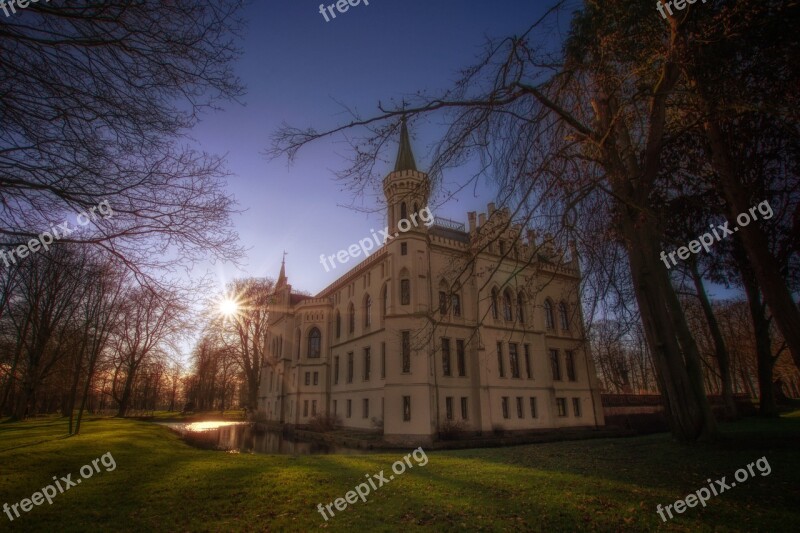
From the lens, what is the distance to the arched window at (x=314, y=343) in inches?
1444

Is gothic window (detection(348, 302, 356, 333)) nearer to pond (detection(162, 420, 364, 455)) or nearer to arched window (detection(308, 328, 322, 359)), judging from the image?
arched window (detection(308, 328, 322, 359))

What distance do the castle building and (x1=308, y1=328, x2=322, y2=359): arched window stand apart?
206 millimetres

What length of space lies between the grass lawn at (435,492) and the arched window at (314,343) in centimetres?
2564

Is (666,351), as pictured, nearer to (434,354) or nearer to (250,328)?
(434,354)

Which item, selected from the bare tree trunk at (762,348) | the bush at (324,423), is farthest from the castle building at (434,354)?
the bare tree trunk at (762,348)

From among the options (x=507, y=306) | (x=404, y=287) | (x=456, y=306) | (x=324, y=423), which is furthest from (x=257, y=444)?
(x=507, y=306)

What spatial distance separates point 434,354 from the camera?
23.7 metres

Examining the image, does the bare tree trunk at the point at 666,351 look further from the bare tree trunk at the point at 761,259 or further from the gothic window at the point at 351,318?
the gothic window at the point at 351,318

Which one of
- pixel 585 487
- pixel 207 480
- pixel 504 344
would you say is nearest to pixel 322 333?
pixel 504 344

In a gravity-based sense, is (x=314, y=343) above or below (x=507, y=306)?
below

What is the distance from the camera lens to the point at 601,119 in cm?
894

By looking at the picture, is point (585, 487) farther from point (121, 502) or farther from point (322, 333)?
point (322, 333)

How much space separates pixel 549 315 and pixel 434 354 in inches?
521

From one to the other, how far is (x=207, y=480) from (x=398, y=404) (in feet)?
50.7
